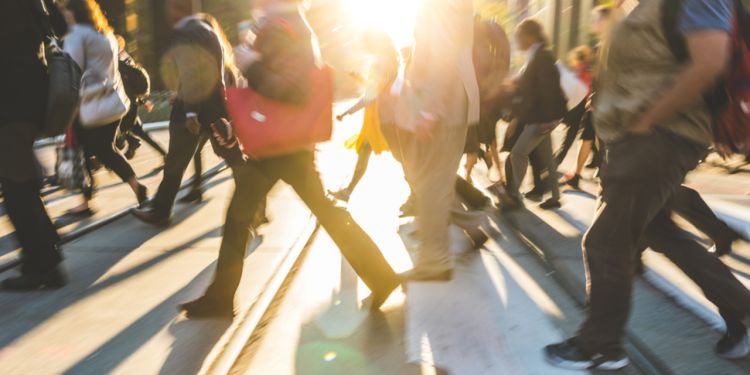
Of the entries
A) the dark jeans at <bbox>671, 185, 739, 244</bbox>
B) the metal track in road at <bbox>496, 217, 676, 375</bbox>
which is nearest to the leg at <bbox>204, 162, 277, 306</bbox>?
the metal track in road at <bbox>496, 217, 676, 375</bbox>

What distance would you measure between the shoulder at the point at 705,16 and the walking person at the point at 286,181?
1.59 m

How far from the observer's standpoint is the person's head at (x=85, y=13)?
5.27 m

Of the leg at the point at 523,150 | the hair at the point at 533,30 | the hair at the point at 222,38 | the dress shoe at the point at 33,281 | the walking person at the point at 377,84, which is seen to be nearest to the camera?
the dress shoe at the point at 33,281

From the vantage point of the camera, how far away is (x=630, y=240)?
2641mm

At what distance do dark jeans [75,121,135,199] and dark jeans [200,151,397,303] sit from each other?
279 centimetres

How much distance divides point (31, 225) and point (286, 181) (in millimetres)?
1584

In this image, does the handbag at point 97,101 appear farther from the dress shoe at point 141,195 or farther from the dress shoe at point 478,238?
the dress shoe at point 478,238

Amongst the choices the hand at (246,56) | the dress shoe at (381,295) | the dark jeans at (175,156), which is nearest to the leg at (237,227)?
the hand at (246,56)

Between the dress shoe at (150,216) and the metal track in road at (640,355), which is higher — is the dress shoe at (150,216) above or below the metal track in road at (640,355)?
below

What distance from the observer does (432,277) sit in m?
3.66

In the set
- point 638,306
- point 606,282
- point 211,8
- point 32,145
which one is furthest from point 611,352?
point 211,8

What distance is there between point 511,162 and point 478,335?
2.99 m

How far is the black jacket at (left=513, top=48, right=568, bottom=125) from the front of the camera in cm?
571

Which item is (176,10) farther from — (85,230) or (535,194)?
(535,194)
